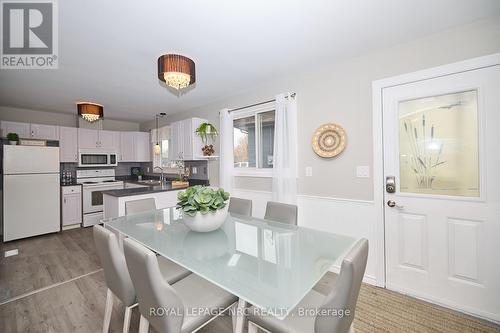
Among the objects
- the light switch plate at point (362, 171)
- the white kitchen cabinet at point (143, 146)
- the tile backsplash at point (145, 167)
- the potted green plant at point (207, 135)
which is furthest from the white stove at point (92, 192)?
the light switch plate at point (362, 171)

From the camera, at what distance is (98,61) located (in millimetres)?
2348

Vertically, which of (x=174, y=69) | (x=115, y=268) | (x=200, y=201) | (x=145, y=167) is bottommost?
(x=115, y=268)

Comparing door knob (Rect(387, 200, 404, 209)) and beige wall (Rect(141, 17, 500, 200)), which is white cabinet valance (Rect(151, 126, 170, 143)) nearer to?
beige wall (Rect(141, 17, 500, 200))

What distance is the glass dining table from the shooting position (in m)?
1.03

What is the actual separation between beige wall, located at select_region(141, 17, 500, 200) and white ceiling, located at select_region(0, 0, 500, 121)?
0.38 feet

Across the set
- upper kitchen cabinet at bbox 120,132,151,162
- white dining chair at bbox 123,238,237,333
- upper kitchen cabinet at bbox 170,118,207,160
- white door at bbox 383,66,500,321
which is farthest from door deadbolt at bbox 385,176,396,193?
upper kitchen cabinet at bbox 120,132,151,162

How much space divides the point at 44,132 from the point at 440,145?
623 centimetres

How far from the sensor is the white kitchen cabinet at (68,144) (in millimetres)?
4418

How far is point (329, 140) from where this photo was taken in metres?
2.50

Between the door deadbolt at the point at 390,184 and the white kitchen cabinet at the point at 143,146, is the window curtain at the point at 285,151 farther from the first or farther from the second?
the white kitchen cabinet at the point at 143,146

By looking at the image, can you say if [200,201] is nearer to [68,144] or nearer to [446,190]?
[446,190]

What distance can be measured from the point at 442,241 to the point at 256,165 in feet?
7.34

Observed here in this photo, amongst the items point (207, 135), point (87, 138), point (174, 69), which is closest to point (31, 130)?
point (87, 138)

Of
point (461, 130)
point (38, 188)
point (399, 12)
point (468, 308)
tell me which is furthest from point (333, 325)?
point (38, 188)
